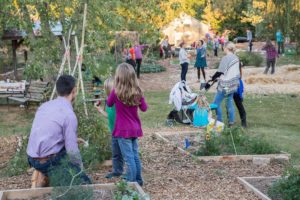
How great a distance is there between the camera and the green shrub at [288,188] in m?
5.76

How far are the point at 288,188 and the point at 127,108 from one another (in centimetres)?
200

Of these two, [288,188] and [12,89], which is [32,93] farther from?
[288,188]

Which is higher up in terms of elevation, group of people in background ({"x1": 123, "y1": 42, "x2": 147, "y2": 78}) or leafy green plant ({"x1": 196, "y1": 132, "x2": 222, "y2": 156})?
group of people in background ({"x1": 123, "y1": 42, "x2": 147, "y2": 78})

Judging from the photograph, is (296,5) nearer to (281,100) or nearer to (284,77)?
(284,77)

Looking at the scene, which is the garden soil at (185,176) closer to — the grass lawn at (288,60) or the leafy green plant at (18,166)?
the leafy green plant at (18,166)

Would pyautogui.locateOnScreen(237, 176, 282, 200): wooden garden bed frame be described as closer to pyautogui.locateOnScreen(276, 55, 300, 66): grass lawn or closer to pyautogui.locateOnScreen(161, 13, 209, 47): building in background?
pyautogui.locateOnScreen(276, 55, 300, 66): grass lawn

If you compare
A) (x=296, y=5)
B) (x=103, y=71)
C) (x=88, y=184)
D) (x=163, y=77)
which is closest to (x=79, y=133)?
(x=103, y=71)

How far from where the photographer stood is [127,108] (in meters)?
6.45

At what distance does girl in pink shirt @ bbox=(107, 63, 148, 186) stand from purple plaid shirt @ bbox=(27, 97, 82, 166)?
70cm

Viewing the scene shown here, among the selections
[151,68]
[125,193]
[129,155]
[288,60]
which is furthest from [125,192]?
[288,60]

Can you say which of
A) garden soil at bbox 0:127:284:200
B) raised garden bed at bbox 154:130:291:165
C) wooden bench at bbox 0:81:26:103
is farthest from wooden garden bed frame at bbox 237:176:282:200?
wooden bench at bbox 0:81:26:103

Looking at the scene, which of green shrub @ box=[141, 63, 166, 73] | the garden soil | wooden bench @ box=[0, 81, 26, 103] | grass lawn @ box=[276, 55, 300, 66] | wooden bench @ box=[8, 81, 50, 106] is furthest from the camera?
grass lawn @ box=[276, 55, 300, 66]

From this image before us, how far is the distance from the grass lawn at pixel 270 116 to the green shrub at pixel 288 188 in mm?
2286

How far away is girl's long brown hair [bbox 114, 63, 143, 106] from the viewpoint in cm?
636
